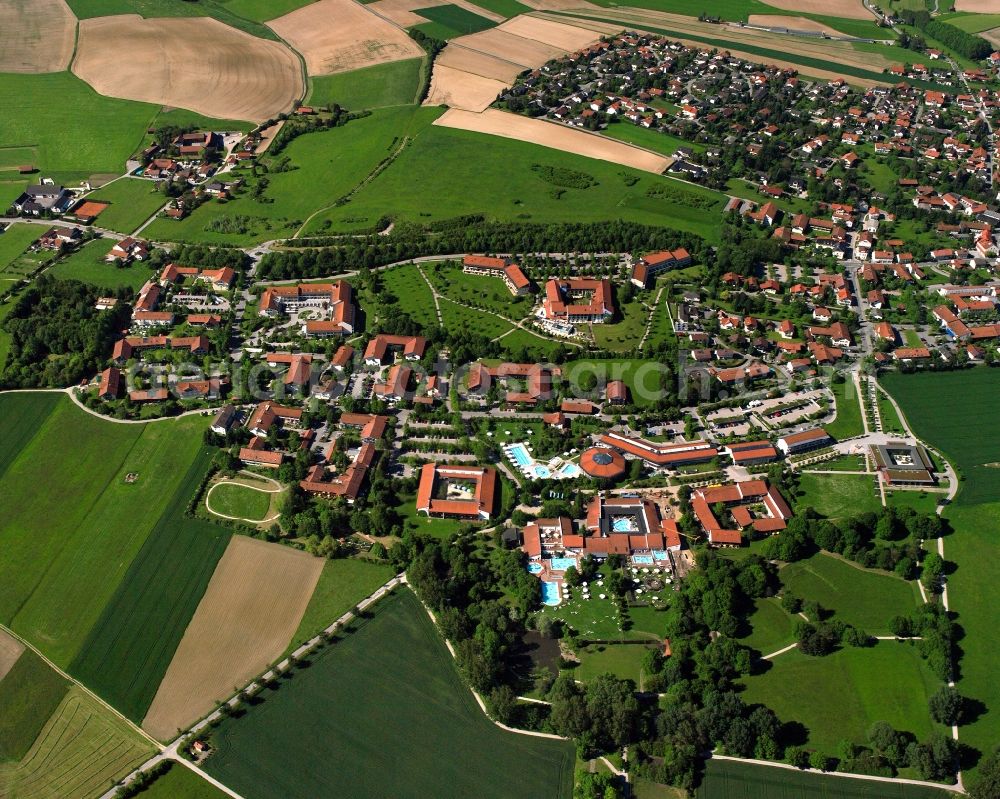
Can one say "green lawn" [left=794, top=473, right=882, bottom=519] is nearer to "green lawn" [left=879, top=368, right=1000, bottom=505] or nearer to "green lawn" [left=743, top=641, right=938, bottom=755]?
"green lawn" [left=879, top=368, right=1000, bottom=505]


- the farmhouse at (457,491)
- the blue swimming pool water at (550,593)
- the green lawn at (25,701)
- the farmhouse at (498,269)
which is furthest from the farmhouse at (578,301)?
the green lawn at (25,701)

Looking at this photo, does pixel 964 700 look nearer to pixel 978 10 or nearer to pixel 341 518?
pixel 341 518

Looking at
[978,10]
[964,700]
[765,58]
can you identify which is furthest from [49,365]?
[978,10]

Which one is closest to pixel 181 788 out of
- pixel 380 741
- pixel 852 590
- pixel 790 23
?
pixel 380 741

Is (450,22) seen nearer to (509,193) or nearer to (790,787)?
(509,193)

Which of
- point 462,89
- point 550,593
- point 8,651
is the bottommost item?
point 8,651

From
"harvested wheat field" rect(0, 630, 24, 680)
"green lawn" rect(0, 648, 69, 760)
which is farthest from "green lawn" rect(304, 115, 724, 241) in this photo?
"green lawn" rect(0, 648, 69, 760)
